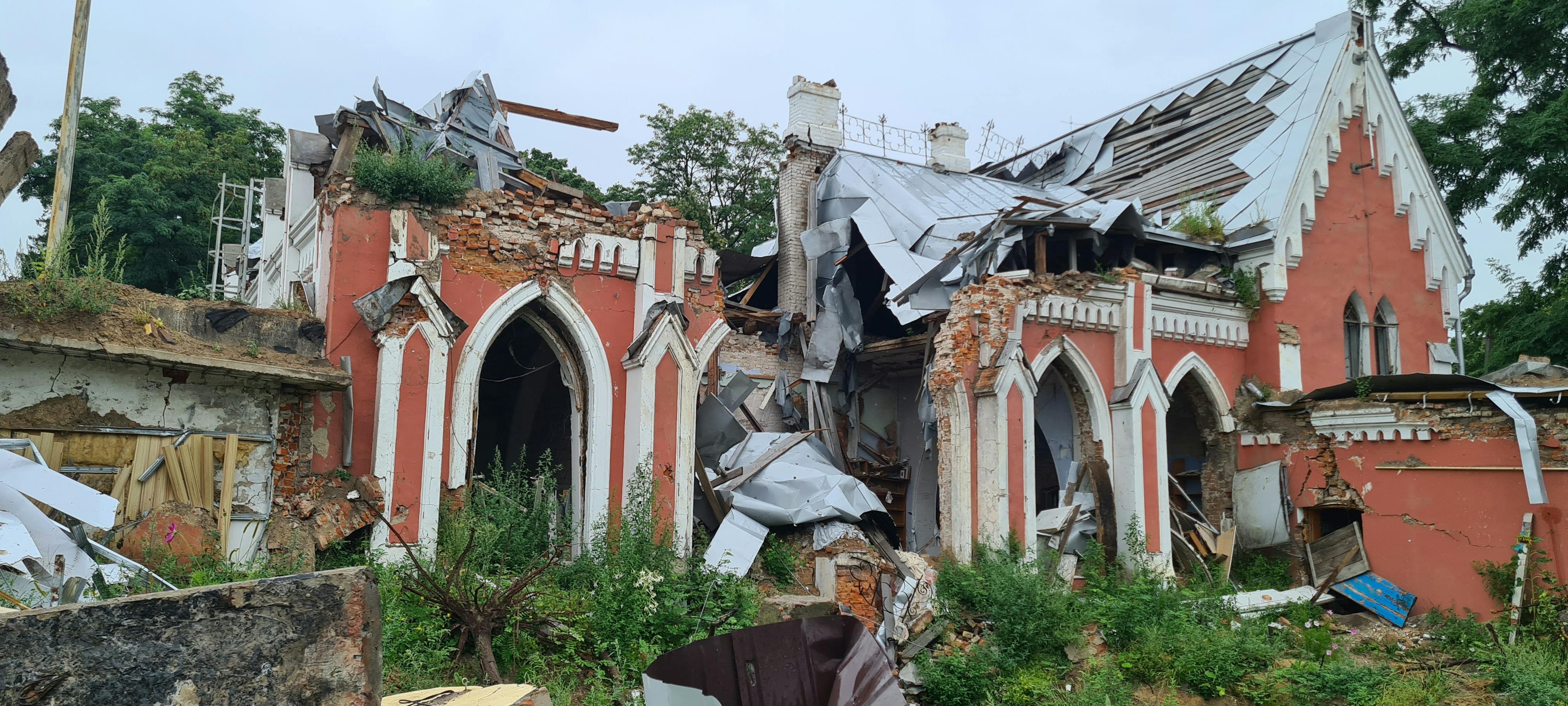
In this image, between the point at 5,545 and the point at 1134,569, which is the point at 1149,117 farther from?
the point at 5,545

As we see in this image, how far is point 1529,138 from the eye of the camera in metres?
18.4

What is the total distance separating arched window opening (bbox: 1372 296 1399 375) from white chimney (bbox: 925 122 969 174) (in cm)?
753

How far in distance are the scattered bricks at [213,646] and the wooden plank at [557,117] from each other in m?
11.8

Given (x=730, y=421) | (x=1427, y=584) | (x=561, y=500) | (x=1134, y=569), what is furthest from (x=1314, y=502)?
(x=561, y=500)

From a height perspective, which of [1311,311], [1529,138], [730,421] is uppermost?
[1529,138]

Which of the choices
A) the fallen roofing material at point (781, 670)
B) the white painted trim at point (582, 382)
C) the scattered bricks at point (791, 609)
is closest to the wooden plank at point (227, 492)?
the white painted trim at point (582, 382)

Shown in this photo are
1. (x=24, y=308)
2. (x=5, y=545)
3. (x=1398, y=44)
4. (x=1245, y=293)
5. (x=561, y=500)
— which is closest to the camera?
(x=5, y=545)

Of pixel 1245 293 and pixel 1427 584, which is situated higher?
pixel 1245 293

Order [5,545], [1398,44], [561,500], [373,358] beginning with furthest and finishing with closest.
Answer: [1398,44], [561,500], [373,358], [5,545]

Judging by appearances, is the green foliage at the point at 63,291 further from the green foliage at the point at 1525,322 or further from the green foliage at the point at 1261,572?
the green foliage at the point at 1525,322

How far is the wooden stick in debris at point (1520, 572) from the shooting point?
10781mm

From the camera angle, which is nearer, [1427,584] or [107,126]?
[1427,584]

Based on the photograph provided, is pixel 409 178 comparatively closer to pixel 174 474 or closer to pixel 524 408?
pixel 174 474

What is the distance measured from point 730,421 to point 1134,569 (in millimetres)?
5363
